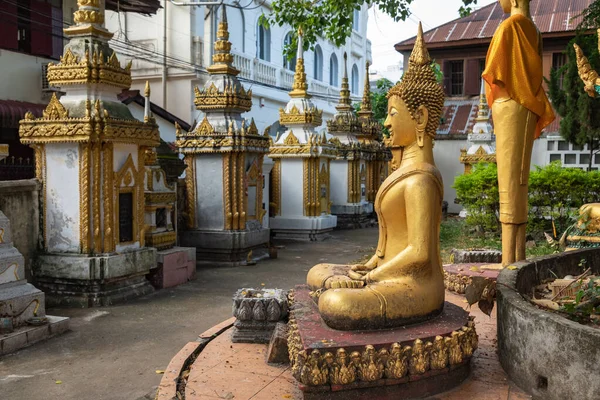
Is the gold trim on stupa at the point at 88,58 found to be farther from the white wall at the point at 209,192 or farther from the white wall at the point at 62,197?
the white wall at the point at 209,192

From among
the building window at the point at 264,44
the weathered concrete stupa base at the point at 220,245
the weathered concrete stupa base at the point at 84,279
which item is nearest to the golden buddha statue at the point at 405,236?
the weathered concrete stupa base at the point at 84,279

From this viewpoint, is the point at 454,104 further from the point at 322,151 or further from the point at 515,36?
the point at 515,36

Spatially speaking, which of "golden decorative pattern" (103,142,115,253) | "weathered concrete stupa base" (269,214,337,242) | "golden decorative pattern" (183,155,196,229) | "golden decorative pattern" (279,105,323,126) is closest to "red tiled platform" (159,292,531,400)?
"golden decorative pattern" (103,142,115,253)

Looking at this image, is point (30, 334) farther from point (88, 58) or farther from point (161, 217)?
point (161, 217)

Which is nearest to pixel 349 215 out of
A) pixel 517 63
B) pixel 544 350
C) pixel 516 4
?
pixel 516 4

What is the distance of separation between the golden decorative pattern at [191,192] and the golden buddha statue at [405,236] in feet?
24.4

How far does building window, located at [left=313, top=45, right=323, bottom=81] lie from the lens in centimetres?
2892

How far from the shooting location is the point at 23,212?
7.77 metres

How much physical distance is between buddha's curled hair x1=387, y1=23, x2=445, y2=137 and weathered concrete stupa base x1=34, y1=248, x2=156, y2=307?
4949mm

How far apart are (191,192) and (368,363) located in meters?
8.58

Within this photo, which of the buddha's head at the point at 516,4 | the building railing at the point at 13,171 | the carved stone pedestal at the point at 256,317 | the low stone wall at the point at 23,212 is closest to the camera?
the carved stone pedestal at the point at 256,317

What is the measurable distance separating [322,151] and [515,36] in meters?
9.95

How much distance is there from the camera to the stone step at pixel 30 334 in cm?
560

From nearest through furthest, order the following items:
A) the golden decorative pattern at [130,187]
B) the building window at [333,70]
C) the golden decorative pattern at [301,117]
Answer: the golden decorative pattern at [130,187], the golden decorative pattern at [301,117], the building window at [333,70]
